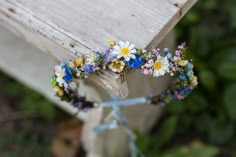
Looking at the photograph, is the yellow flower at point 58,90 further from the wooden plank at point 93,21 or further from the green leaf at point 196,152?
the green leaf at point 196,152

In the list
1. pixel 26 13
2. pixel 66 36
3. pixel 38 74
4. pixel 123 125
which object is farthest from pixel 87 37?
pixel 38 74

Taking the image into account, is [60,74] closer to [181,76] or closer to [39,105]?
[181,76]

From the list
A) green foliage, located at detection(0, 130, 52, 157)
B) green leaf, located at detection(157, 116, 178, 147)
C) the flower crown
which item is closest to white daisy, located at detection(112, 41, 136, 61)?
the flower crown

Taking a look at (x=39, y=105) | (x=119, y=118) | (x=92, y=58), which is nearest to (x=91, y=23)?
(x=92, y=58)

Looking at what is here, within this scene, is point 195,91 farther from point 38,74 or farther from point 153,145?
point 38,74

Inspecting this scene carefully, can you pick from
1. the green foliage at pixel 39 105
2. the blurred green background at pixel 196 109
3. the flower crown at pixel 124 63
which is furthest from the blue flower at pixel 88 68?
the green foliage at pixel 39 105

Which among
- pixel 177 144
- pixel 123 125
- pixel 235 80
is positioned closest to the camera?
pixel 123 125
